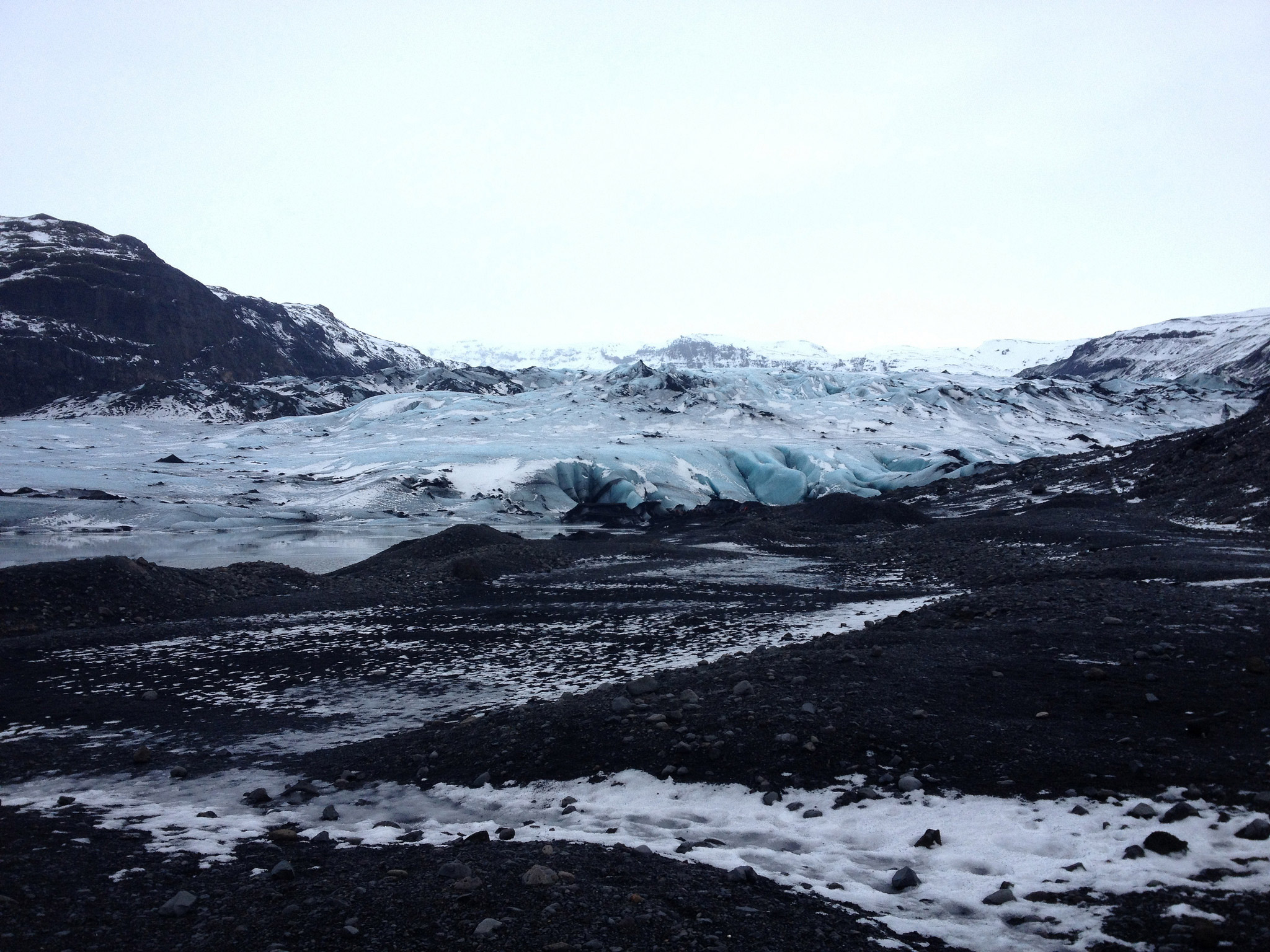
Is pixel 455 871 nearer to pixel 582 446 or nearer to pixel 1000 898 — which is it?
pixel 1000 898

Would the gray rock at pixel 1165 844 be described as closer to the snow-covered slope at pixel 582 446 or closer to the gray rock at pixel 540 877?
the gray rock at pixel 540 877

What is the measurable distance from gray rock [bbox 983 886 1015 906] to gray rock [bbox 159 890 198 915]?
3.68 metres

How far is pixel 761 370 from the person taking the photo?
74.9 m

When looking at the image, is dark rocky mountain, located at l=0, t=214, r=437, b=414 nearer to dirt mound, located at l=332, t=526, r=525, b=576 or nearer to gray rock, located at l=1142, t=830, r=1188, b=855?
dirt mound, located at l=332, t=526, r=525, b=576

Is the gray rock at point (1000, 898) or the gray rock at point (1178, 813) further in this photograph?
the gray rock at point (1178, 813)

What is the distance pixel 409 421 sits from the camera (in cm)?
5456

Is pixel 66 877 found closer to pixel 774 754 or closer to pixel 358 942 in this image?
pixel 358 942

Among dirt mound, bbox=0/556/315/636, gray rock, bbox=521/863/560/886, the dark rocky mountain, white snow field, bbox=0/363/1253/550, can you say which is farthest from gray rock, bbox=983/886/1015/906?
the dark rocky mountain

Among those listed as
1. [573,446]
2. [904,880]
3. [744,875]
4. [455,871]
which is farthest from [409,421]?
[904,880]

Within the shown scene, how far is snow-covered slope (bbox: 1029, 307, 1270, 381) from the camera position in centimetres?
9988

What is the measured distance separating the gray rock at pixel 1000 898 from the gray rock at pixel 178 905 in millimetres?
3678

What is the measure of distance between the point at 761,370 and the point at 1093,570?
207ft

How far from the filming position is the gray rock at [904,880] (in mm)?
3723

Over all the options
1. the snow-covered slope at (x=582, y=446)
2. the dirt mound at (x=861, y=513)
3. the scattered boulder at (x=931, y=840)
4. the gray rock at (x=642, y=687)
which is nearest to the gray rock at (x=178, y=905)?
the scattered boulder at (x=931, y=840)
